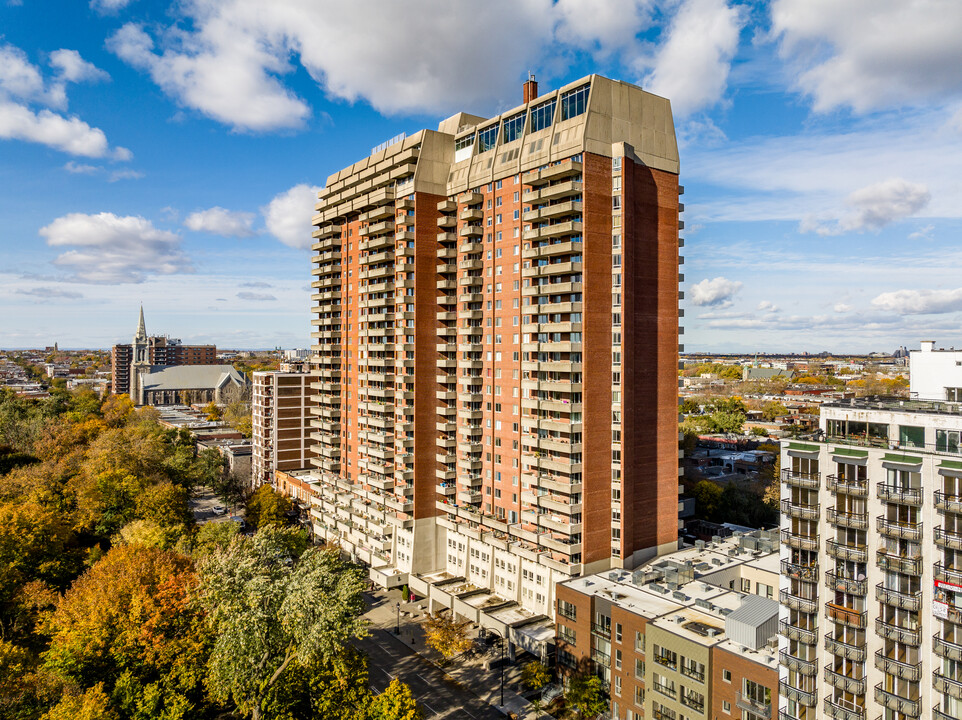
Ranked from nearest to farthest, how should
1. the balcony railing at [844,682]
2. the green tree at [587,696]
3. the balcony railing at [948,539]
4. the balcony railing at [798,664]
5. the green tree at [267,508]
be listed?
the balcony railing at [948,539]
the balcony railing at [844,682]
the balcony railing at [798,664]
the green tree at [587,696]
the green tree at [267,508]

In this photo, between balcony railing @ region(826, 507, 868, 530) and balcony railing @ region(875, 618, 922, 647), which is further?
balcony railing @ region(826, 507, 868, 530)

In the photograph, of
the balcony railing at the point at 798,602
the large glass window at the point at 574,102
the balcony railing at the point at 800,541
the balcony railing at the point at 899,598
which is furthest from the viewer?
the large glass window at the point at 574,102

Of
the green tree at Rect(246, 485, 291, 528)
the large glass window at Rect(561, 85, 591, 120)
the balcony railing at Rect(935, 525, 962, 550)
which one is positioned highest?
the large glass window at Rect(561, 85, 591, 120)

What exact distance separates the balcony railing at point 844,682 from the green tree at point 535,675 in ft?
76.5

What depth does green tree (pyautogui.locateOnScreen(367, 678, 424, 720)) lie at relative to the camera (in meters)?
38.9

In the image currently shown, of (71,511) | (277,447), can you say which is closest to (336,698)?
(71,511)

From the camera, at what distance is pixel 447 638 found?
56.1 meters

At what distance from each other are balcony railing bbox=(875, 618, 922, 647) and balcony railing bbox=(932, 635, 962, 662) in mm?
702

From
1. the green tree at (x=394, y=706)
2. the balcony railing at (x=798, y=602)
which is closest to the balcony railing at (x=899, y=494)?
the balcony railing at (x=798, y=602)

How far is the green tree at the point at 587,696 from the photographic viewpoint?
47.0m

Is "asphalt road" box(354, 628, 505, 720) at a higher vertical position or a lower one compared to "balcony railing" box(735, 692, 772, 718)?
lower

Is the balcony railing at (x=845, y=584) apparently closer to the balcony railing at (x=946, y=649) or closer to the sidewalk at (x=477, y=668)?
the balcony railing at (x=946, y=649)

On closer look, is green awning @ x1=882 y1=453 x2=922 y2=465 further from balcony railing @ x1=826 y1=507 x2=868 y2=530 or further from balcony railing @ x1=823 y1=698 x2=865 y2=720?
balcony railing @ x1=823 y1=698 x2=865 y2=720

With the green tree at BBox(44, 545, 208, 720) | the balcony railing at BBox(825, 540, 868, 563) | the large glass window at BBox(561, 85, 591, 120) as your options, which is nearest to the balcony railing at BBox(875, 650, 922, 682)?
the balcony railing at BBox(825, 540, 868, 563)
